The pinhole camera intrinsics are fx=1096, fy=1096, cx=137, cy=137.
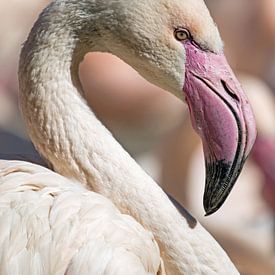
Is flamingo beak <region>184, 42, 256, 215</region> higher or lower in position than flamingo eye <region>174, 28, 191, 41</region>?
lower

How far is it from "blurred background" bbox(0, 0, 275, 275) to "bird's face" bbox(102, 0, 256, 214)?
1.89m

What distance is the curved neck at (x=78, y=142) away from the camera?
2.31 meters

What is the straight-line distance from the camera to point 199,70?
2.28 m

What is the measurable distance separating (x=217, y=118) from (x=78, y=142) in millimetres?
313

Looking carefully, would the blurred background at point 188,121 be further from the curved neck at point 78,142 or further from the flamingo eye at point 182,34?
Result: the flamingo eye at point 182,34

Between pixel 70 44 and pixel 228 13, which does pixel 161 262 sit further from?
pixel 228 13

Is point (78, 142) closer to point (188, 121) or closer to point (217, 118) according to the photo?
point (217, 118)

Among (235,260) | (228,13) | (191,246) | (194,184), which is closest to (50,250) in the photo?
(191,246)

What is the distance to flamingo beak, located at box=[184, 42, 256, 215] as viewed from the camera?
2213mm

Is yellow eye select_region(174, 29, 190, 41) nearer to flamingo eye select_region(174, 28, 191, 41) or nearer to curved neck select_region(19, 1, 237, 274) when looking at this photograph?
flamingo eye select_region(174, 28, 191, 41)

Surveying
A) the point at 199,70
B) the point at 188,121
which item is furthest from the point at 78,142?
the point at 188,121

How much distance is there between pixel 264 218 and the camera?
489 cm

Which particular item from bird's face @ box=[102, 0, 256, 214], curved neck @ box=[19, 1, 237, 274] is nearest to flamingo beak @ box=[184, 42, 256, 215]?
bird's face @ box=[102, 0, 256, 214]

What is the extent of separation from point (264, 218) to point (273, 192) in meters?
0.13
